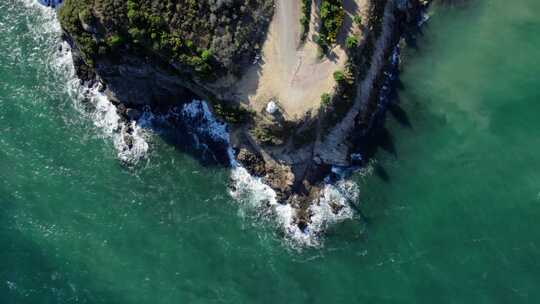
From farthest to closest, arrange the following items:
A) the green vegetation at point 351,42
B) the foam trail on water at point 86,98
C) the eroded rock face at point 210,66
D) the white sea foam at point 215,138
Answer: the foam trail on water at point 86,98
the white sea foam at point 215,138
the green vegetation at point 351,42
the eroded rock face at point 210,66

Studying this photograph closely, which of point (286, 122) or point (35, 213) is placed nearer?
point (286, 122)

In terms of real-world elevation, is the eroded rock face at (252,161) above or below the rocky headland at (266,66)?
below

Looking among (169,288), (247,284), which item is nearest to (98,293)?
(169,288)

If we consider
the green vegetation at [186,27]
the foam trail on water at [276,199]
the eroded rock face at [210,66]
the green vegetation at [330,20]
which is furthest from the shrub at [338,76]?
the foam trail on water at [276,199]

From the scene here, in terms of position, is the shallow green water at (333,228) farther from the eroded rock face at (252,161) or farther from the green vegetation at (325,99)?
the green vegetation at (325,99)

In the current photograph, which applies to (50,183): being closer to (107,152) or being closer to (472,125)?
(107,152)

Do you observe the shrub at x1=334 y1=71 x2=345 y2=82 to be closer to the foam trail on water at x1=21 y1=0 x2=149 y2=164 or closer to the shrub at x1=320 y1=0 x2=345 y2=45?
the shrub at x1=320 y1=0 x2=345 y2=45

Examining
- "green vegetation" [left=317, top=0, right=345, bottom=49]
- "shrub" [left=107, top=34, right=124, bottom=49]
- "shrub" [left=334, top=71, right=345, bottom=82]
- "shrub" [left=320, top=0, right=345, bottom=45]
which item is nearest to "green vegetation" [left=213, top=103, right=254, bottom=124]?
"shrub" [left=334, top=71, right=345, bottom=82]
